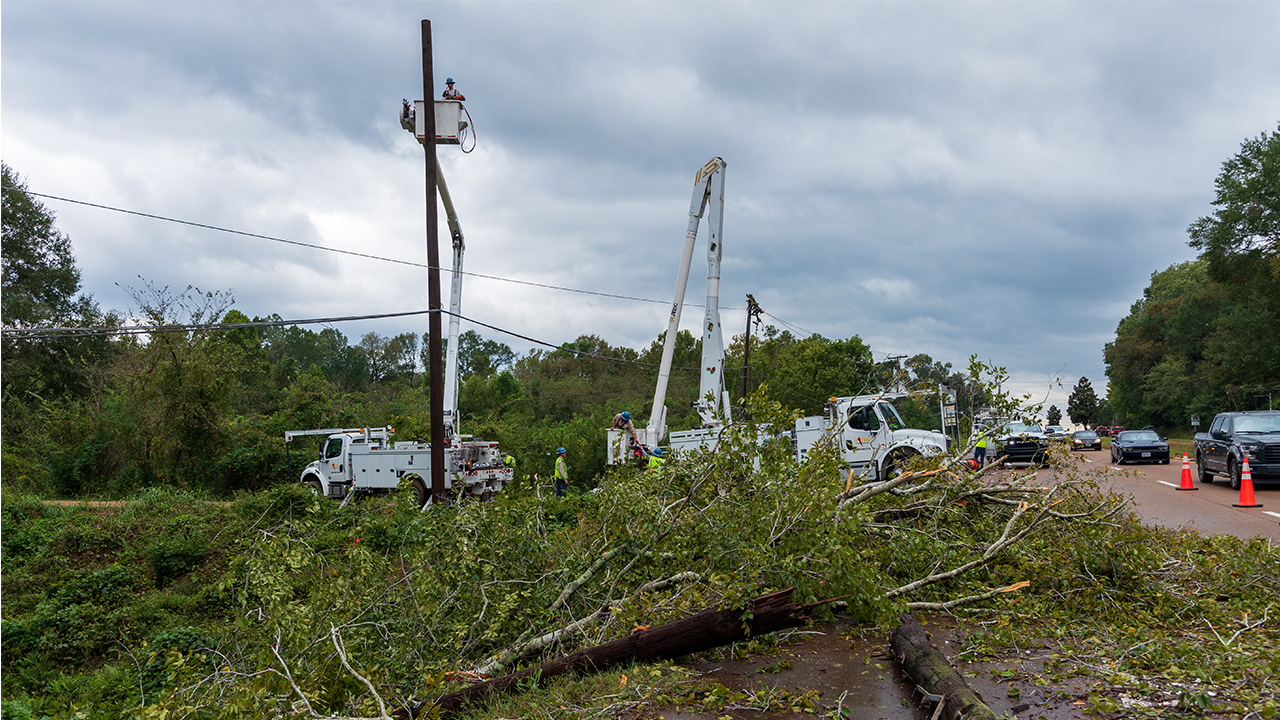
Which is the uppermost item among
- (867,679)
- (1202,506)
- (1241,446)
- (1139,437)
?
(1241,446)

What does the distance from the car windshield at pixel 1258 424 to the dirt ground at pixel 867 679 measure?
11.8 meters

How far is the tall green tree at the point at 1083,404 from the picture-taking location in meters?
79.7

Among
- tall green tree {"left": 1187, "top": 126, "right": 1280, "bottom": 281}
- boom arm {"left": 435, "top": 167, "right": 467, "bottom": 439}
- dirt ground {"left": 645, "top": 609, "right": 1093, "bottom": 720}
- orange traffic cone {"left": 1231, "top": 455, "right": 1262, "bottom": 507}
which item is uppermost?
tall green tree {"left": 1187, "top": 126, "right": 1280, "bottom": 281}

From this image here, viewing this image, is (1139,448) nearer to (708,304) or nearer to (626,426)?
(708,304)

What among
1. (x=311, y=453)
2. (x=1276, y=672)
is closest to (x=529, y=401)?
(x=311, y=453)

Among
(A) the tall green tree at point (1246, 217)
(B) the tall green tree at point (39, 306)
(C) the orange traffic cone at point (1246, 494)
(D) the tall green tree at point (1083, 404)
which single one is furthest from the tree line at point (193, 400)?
(D) the tall green tree at point (1083, 404)

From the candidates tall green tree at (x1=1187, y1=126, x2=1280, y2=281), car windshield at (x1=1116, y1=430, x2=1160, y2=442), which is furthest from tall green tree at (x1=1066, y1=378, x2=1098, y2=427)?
car windshield at (x1=1116, y1=430, x2=1160, y2=442)

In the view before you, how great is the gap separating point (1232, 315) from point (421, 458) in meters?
42.0

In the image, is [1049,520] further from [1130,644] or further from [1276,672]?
[1276,672]

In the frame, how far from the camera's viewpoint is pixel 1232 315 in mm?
37375

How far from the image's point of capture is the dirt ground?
163 inches

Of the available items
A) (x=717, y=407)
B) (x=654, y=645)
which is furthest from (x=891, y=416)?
(x=654, y=645)

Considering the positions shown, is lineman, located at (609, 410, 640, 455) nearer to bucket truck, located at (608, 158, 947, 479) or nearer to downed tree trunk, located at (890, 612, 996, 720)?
bucket truck, located at (608, 158, 947, 479)

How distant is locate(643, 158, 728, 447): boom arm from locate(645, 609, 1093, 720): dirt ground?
983cm
